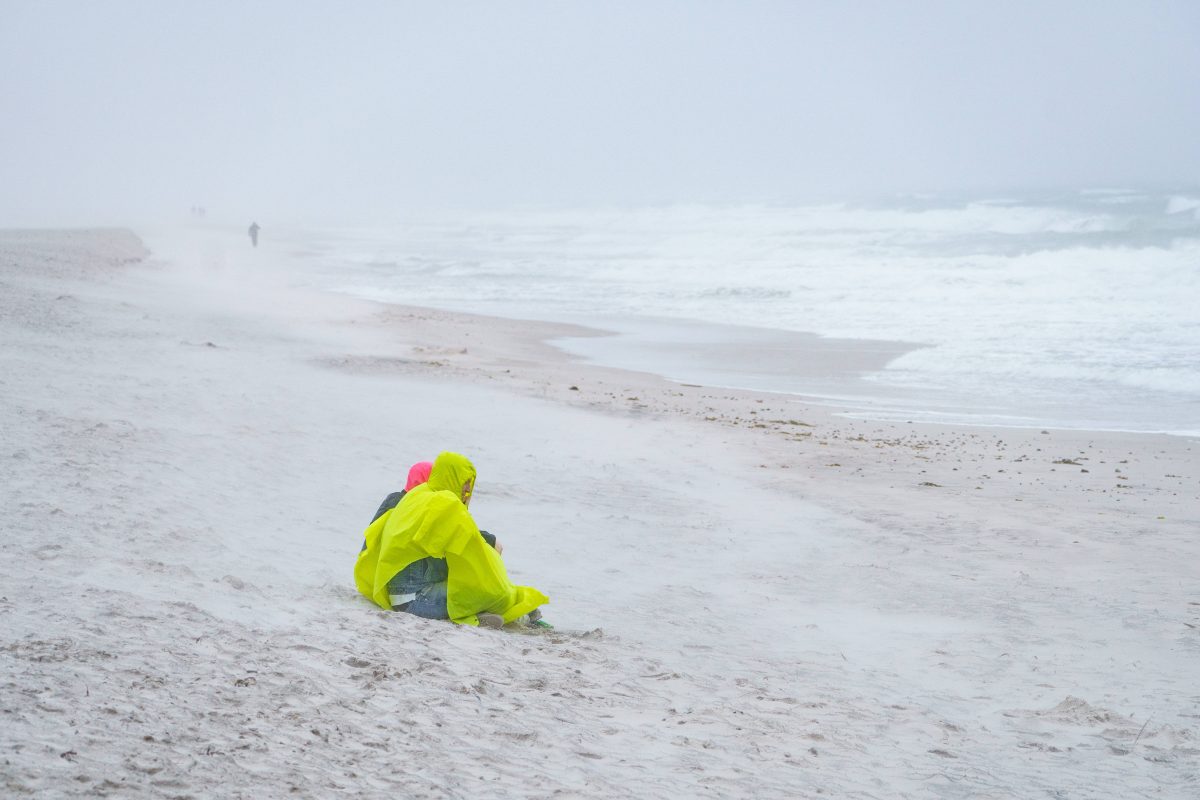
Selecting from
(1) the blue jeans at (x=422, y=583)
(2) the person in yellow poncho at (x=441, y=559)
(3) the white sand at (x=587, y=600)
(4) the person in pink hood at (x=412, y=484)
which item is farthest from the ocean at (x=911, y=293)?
(1) the blue jeans at (x=422, y=583)

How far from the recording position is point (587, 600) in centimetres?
666

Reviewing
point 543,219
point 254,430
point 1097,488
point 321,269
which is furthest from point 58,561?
point 543,219

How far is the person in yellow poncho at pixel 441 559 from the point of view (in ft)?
17.6

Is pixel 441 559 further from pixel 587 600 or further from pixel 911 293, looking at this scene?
pixel 911 293

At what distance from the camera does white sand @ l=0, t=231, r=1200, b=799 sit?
12.9 ft

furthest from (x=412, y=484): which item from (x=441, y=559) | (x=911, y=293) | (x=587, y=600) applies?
(x=911, y=293)

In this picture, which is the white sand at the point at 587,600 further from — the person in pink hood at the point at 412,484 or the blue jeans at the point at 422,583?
the person in pink hood at the point at 412,484

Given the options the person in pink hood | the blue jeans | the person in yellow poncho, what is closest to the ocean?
the person in pink hood

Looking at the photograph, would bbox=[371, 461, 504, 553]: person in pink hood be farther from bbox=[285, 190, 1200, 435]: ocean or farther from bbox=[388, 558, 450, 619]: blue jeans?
bbox=[285, 190, 1200, 435]: ocean

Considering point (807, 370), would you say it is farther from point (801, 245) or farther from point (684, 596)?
point (801, 245)

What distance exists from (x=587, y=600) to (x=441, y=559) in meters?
1.43

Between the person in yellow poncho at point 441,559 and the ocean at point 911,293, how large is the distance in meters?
8.81

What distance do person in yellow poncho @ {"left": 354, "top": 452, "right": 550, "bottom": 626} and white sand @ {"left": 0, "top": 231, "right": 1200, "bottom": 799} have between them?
240 millimetres

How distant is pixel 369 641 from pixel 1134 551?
5.60 m
